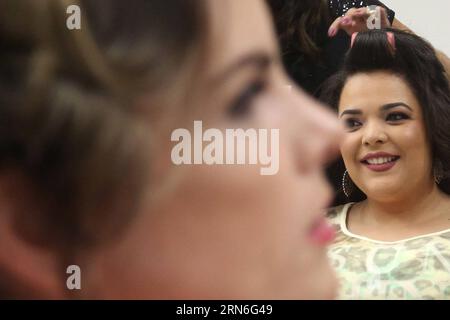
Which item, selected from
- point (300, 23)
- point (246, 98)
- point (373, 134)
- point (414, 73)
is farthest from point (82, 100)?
point (414, 73)

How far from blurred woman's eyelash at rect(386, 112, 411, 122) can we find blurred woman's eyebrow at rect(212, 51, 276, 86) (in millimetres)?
341

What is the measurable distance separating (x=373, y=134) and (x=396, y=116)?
0.08 m

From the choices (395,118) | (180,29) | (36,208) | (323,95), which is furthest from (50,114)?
(395,118)

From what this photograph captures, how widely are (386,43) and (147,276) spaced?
88cm

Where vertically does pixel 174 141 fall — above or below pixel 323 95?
below

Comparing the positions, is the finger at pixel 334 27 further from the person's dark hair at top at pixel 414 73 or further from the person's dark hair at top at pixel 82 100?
the person's dark hair at top at pixel 82 100

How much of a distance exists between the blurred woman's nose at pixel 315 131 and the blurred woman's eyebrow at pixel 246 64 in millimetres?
126

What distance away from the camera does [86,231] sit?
5.30 ft

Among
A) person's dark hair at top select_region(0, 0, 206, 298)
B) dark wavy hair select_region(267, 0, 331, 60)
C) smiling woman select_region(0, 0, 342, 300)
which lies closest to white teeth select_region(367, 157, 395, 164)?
smiling woman select_region(0, 0, 342, 300)

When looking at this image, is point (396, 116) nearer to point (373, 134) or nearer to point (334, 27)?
point (373, 134)

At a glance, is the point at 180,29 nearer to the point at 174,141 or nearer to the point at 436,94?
the point at 174,141

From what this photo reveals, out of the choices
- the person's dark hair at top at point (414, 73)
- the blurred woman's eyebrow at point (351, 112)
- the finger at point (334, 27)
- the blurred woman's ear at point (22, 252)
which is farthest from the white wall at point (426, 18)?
the blurred woman's ear at point (22, 252)
